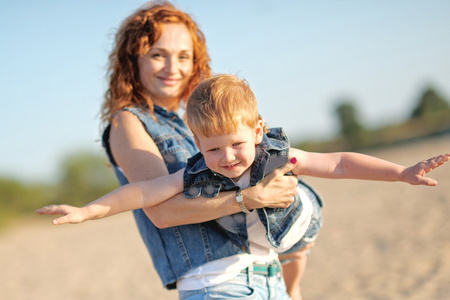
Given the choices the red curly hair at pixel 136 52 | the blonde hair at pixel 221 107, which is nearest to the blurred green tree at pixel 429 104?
the red curly hair at pixel 136 52

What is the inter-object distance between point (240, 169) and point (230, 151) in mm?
115

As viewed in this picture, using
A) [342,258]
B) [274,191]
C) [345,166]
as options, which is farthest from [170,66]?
[342,258]

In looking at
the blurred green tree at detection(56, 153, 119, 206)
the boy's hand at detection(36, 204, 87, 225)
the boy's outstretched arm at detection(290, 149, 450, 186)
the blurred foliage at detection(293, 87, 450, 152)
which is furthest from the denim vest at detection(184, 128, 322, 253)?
the blurred foliage at detection(293, 87, 450, 152)

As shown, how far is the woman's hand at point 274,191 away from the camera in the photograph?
212 cm

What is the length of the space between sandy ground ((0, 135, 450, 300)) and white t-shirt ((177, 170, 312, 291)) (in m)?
5.13

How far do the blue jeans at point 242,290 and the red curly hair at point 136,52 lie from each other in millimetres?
1066

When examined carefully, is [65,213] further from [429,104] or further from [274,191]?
[429,104]

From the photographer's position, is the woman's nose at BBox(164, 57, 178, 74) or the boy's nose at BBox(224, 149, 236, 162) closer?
the boy's nose at BBox(224, 149, 236, 162)

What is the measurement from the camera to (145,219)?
2.49 metres

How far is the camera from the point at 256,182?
7.16ft

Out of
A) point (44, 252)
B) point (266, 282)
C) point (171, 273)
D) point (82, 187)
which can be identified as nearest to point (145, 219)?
point (171, 273)

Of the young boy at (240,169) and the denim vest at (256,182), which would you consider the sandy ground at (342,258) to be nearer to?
the young boy at (240,169)

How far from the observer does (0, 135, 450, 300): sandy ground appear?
299 inches

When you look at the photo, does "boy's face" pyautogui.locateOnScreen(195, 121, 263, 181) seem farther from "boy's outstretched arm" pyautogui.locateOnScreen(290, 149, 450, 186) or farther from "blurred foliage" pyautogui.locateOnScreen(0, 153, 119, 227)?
A: "blurred foliage" pyautogui.locateOnScreen(0, 153, 119, 227)
